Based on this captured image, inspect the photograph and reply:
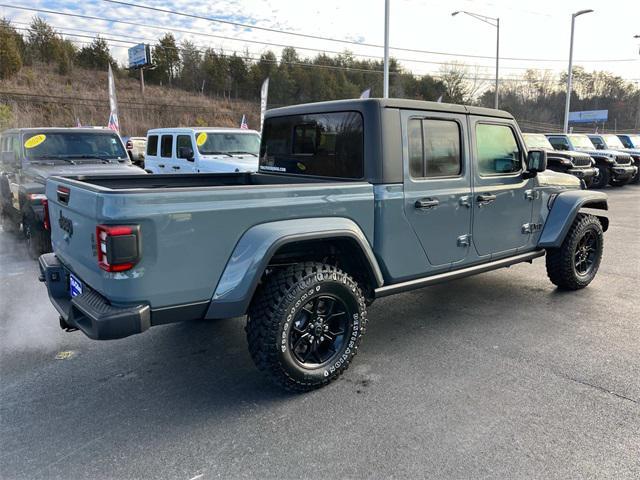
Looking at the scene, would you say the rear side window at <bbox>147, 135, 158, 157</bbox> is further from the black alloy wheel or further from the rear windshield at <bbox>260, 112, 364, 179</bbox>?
the black alloy wheel

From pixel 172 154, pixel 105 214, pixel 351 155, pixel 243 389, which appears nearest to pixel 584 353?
pixel 351 155

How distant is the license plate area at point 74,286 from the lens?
3.04 metres

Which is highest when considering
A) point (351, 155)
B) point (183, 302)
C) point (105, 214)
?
point (351, 155)

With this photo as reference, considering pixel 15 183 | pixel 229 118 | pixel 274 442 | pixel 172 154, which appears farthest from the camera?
pixel 229 118

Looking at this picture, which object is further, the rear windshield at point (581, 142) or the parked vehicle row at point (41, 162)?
the rear windshield at point (581, 142)

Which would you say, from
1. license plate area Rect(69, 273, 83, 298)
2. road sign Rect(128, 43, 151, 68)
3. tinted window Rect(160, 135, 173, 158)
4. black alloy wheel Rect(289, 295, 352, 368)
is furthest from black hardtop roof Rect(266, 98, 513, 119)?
road sign Rect(128, 43, 151, 68)

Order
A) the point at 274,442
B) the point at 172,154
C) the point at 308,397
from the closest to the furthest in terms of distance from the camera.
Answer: the point at 274,442, the point at 308,397, the point at 172,154

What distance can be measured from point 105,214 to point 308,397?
168 centimetres

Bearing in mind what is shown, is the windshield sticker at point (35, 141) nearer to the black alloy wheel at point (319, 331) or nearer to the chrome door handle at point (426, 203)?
the black alloy wheel at point (319, 331)

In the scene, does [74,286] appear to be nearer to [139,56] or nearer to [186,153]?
[186,153]

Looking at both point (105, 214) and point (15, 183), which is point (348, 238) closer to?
point (105, 214)

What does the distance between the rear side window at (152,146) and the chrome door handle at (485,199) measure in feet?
32.3

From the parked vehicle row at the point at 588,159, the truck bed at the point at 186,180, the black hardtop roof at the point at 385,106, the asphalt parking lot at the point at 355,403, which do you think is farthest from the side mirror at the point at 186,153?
the parked vehicle row at the point at 588,159

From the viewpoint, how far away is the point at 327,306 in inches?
130
